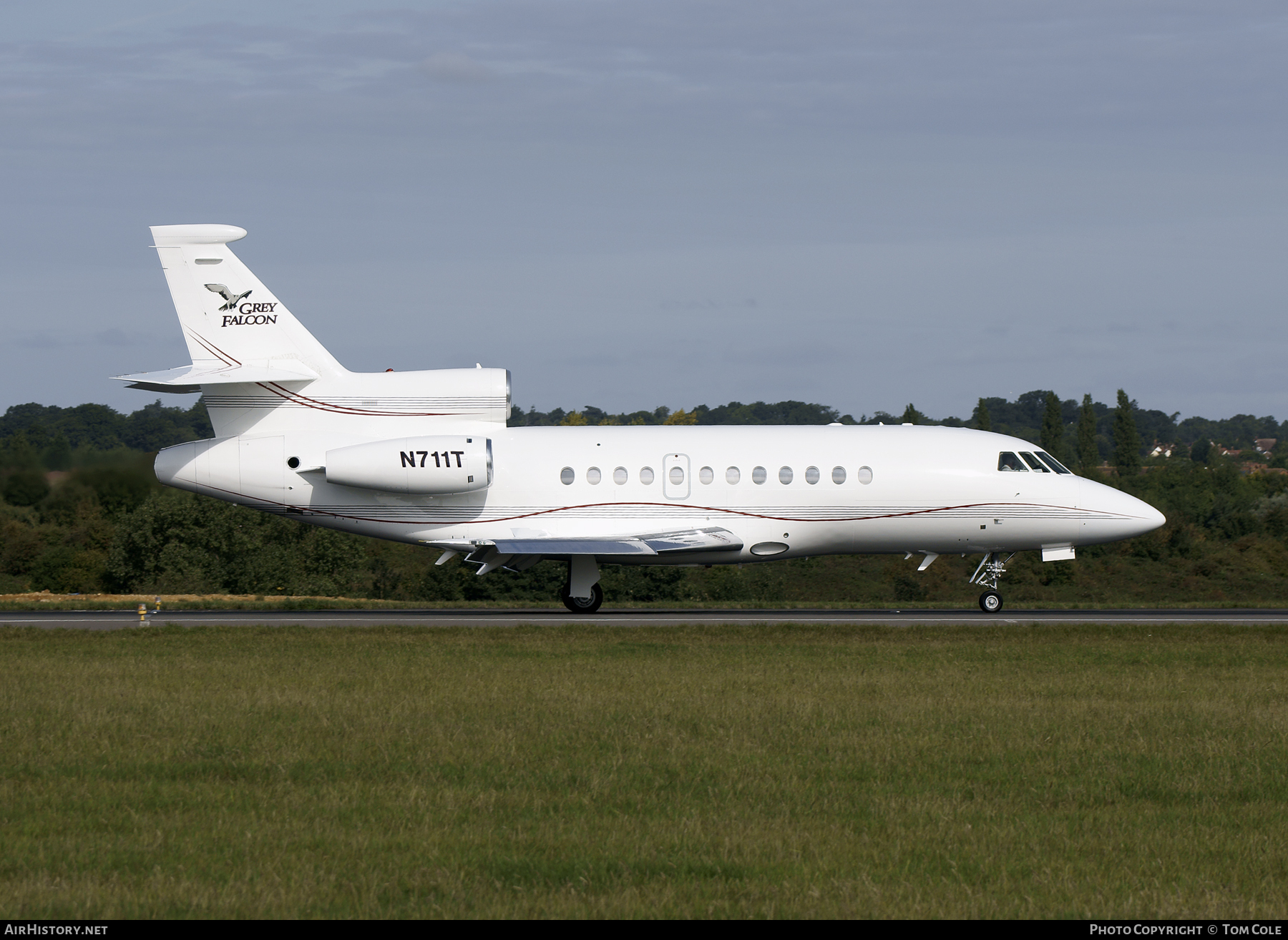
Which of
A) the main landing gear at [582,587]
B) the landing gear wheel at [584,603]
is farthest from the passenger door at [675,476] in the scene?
the landing gear wheel at [584,603]

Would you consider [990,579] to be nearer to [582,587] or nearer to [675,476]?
[675,476]

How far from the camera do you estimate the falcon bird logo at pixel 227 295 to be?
30016mm

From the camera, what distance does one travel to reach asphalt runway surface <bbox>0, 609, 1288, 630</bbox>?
89.1 ft

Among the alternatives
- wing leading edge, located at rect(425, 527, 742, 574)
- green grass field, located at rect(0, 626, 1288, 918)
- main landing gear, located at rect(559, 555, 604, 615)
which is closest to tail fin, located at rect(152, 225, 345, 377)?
wing leading edge, located at rect(425, 527, 742, 574)

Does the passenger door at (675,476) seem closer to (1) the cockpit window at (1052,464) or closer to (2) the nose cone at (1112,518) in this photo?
(1) the cockpit window at (1052,464)

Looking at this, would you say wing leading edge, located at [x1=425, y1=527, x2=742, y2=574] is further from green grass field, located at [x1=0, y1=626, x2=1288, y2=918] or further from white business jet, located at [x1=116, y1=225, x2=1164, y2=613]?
green grass field, located at [x1=0, y1=626, x2=1288, y2=918]

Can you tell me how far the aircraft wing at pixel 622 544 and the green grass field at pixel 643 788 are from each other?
9007 millimetres

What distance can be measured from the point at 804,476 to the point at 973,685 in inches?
517

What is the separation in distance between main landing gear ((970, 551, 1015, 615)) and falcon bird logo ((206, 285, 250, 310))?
1782cm

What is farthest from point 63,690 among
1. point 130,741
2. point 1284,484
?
point 1284,484

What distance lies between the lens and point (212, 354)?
3016cm

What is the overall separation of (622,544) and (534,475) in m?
2.69

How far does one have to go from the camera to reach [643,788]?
1101 centimetres
